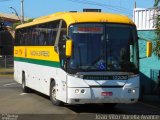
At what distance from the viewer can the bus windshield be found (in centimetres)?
1534

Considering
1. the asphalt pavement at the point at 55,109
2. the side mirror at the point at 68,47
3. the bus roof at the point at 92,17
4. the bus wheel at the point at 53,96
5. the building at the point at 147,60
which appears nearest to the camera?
the side mirror at the point at 68,47

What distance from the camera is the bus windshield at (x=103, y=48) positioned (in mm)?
15344

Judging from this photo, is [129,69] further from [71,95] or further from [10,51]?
[10,51]

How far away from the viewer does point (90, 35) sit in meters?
15.5

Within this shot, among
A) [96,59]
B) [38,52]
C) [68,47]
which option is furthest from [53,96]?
[68,47]

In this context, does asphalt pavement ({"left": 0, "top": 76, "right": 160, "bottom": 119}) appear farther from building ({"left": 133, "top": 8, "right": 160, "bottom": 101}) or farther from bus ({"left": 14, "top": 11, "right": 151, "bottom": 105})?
building ({"left": 133, "top": 8, "right": 160, "bottom": 101})

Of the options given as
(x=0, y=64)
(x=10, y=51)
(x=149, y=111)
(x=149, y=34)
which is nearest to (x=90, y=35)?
(x=149, y=111)

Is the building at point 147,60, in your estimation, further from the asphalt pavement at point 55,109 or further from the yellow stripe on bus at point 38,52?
the yellow stripe on bus at point 38,52

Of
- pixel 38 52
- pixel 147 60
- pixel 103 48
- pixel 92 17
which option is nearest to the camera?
pixel 103 48

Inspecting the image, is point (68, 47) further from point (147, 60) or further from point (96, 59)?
point (147, 60)

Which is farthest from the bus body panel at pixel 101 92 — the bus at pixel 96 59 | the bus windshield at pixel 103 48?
the bus windshield at pixel 103 48

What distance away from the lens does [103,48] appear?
1555 cm

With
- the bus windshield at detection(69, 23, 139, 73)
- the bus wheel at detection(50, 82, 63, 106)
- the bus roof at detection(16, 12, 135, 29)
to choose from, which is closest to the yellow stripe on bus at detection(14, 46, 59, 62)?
the bus wheel at detection(50, 82, 63, 106)

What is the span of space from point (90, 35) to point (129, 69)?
1.65m
